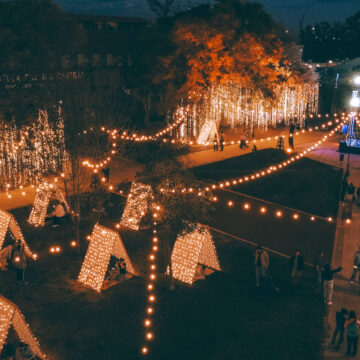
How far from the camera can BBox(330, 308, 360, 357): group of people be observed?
8.60 m

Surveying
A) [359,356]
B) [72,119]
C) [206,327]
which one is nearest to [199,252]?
[206,327]

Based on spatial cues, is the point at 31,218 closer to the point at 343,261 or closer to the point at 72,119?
the point at 72,119

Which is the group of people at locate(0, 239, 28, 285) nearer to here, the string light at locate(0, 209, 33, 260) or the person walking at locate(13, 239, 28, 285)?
the person walking at locate(13, 239, 28, 285)

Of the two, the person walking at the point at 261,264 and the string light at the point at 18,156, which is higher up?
the string light at the point at 18,156

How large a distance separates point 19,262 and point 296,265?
6.96 meters

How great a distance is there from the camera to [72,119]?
530 inches

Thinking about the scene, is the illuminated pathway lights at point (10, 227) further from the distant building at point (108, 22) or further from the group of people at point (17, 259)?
the distant building at point (108, 22)

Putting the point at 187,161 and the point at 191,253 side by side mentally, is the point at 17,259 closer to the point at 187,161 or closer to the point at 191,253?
the point at 191,253

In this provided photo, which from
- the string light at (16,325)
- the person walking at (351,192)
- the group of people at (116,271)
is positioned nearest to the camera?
the string light at (16,325)

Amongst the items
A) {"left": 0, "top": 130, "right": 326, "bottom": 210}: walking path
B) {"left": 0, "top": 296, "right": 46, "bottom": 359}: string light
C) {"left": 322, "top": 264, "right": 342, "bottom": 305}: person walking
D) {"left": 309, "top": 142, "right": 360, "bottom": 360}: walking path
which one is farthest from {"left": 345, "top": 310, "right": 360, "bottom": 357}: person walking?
{"left": 0, "top": 130, "right": 326, "bottom": 210}: walking path

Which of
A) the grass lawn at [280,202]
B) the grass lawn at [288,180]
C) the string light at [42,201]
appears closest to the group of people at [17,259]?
the string light at [42,201]

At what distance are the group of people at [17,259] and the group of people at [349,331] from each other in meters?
7.48

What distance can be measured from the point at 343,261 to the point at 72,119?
9.03m

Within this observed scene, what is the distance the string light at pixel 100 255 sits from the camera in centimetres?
1088
